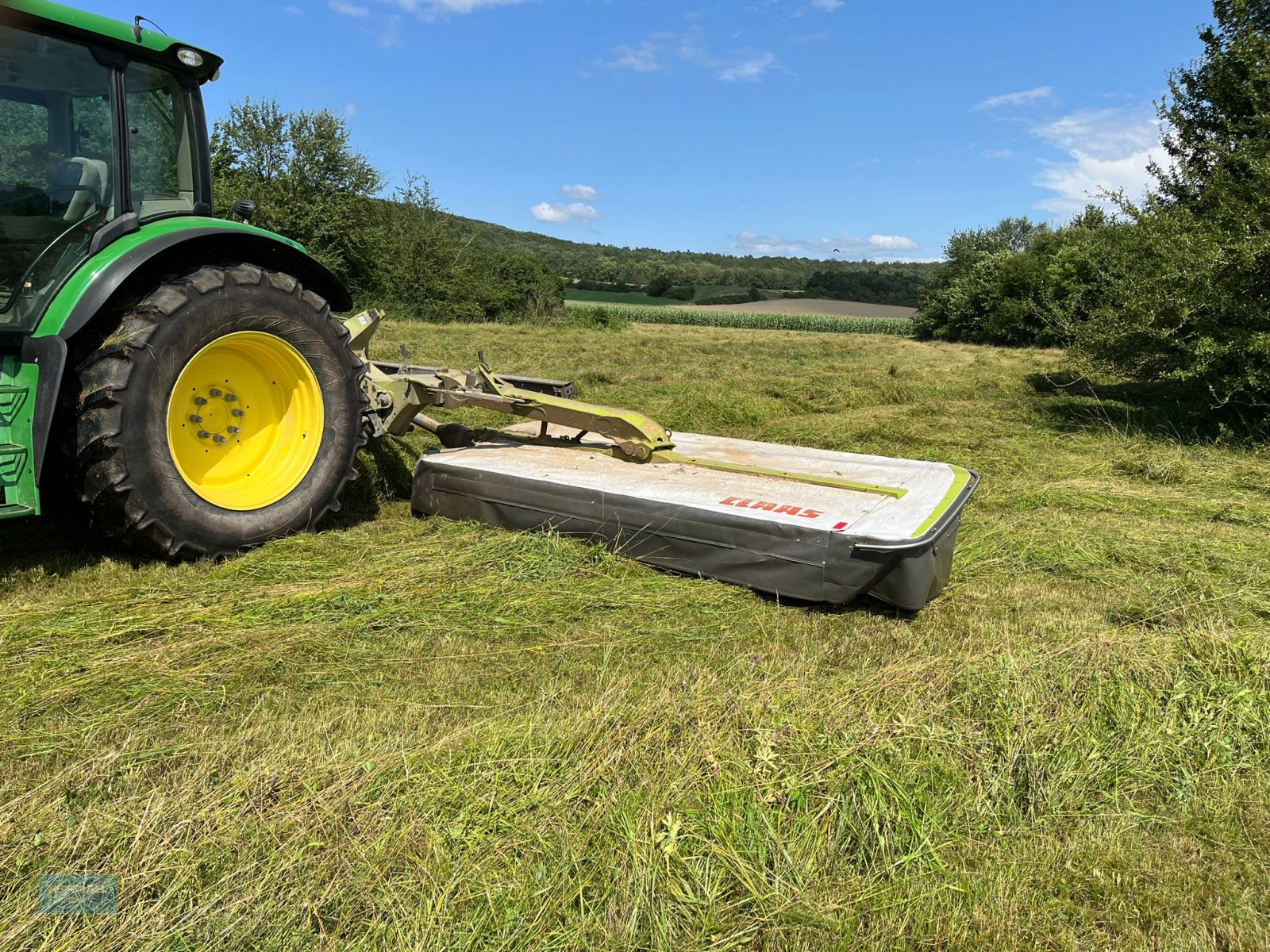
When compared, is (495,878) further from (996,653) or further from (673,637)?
(996,653)

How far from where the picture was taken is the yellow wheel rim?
4.19m

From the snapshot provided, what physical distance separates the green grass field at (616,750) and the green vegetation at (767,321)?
35.2 metres

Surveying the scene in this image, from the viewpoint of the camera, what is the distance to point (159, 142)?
4.32 metres

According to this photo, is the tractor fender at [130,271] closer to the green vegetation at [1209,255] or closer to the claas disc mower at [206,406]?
the claas disc mower at [206,406]

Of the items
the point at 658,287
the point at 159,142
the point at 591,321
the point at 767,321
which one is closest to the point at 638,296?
the point at 658,287

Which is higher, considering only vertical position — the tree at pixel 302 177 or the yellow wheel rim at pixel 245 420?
the tree at pixel 302 177

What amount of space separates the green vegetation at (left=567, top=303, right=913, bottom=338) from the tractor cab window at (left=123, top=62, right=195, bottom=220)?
34307mm

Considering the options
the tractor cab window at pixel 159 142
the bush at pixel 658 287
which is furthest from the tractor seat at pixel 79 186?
the bush at pixel 658 287

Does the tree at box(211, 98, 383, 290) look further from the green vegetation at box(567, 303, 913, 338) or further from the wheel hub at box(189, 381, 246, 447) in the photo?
the wheel hub at box(189, 381, 246, 447)

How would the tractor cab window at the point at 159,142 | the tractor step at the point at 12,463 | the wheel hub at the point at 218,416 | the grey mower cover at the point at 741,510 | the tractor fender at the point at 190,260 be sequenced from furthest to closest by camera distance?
the wheel hub at the point at 218,416, the tractor cab window at the point at 159,142, the grey mower cover at the point at 741,510, the tractor fender at the point at 190,260, the tractor step at the point at 12,463

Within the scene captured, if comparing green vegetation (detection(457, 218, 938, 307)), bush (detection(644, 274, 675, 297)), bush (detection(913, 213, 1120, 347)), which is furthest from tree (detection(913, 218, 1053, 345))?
bush (detection(644, 274, 675, 297))

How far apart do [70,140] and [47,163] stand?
193 mm

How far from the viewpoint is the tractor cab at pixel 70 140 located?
3.69 meters

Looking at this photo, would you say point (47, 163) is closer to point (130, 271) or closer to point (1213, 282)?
point (130, 271)
